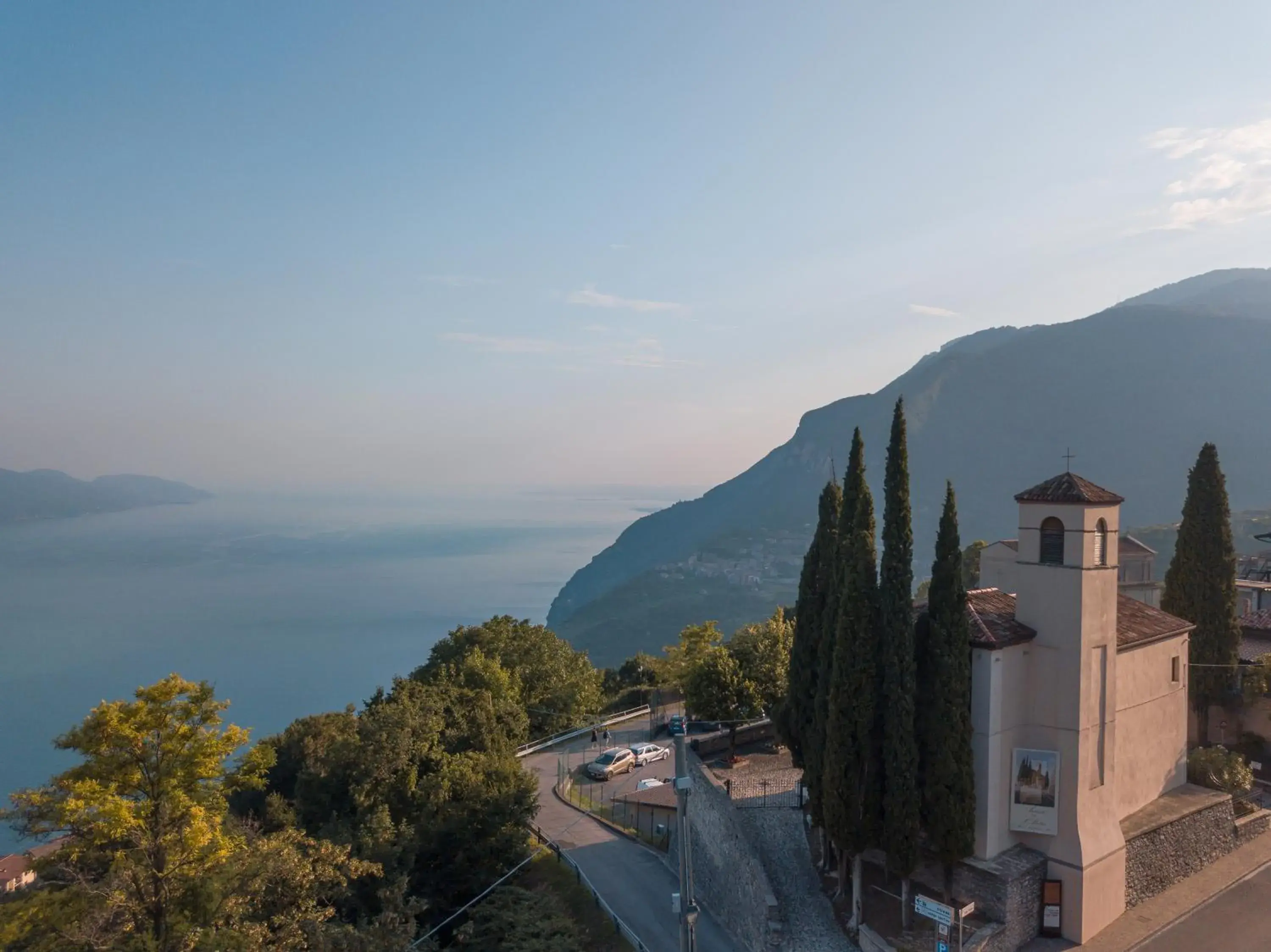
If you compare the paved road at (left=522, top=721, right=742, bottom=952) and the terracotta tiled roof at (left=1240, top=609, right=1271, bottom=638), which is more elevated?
the terracotta tiled roof at (left=1240, top=609, right=1271, bottom=638)

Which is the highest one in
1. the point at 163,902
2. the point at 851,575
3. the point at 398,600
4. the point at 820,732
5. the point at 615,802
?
the point at 851,575

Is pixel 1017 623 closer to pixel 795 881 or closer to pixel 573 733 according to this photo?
pixel 795 881

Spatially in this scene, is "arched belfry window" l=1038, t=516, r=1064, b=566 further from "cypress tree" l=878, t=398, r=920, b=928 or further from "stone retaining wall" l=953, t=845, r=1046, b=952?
"stone retaining wall" l=953, t=845, r=1046, b=952

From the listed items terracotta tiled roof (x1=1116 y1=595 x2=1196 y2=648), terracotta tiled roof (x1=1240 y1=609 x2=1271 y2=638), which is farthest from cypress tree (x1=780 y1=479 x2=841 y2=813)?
terracotta tiled roof (x1=1240 y1=609 x2=1271 y2=638)

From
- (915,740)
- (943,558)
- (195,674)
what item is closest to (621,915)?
(915,740)

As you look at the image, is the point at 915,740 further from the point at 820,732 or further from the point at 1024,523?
the point at 1024,523

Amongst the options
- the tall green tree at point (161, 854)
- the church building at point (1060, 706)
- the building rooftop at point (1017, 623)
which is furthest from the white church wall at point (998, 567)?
the tall green tree at point (161, 854)

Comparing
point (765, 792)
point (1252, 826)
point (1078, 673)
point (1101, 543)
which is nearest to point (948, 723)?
point (1078, 673)
